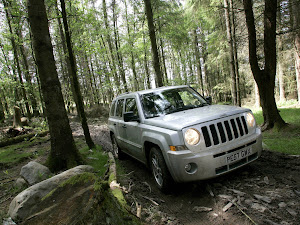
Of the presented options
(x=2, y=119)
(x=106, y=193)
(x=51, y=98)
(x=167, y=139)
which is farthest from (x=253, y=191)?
(x=2, y=119)

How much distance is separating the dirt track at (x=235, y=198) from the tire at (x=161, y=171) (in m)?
0.18

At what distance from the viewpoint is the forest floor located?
8.85ft

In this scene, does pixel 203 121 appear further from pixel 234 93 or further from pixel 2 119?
pixel 2 119

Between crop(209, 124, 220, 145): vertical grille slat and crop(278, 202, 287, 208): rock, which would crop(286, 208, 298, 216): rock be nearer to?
crop(278, 202, 287, 208): rock

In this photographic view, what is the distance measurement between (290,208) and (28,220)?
3.15 meters

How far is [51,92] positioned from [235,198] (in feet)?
16.0

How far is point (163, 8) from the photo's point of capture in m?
13.5

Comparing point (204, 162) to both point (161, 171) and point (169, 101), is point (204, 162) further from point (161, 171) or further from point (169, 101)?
point (169, 101)

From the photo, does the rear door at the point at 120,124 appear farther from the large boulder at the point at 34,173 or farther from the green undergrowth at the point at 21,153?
the green undergrowth at the point at 21,153

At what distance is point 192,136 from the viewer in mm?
3299

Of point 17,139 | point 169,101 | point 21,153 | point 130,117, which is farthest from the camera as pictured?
point 17,139

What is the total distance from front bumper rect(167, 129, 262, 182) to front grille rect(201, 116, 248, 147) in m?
0.12

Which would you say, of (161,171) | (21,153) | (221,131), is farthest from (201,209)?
(21,153)

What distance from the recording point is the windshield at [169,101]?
4508 millimetres
